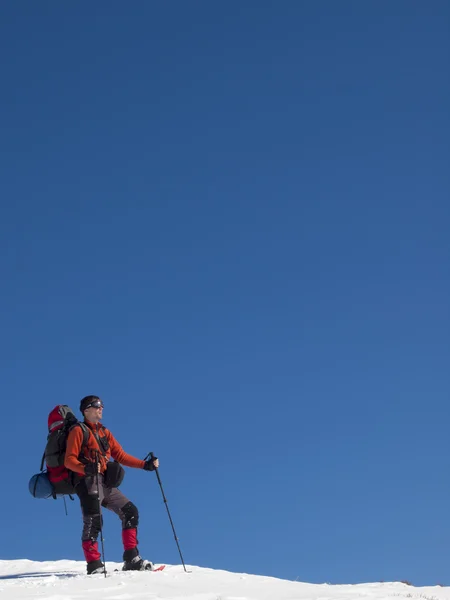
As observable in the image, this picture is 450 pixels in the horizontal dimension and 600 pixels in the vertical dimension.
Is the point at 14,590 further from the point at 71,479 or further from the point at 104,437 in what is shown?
the point at 104,437

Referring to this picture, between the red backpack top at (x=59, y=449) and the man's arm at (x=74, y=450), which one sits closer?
the man's arm at (x=74, y=450)

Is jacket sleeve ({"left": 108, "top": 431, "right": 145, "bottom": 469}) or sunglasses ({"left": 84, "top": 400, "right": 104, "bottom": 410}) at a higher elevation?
sunglasses ({"left": 84, "top": 400, "right": 104, "bottom": 410})

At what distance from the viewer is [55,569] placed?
43.3 ft

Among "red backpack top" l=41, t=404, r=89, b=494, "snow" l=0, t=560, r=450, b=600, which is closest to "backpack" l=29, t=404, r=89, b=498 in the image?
"red backpack top" l=41, t=404, r=89, b=494

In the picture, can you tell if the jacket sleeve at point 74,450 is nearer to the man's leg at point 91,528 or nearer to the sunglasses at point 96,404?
the man's leg at point 91,528

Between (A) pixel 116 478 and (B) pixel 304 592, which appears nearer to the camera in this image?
(B) pixel 304 592

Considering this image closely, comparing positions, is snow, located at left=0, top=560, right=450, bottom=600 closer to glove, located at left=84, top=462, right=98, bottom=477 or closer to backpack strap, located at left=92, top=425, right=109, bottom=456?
glove, located at left=84, top=462, right=98, bottom=477

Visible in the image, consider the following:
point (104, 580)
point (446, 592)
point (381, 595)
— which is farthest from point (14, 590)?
point (446, 592)

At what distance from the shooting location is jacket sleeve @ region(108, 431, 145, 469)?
40.3 feet

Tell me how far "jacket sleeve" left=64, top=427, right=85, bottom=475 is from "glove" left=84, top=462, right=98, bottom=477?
104 mm

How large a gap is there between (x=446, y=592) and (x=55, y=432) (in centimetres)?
684

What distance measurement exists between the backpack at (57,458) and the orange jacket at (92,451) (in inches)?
4.6

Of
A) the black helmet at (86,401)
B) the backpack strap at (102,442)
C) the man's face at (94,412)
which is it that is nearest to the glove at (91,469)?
the backpack strap at (102,442)

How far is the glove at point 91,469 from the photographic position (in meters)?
11.3
